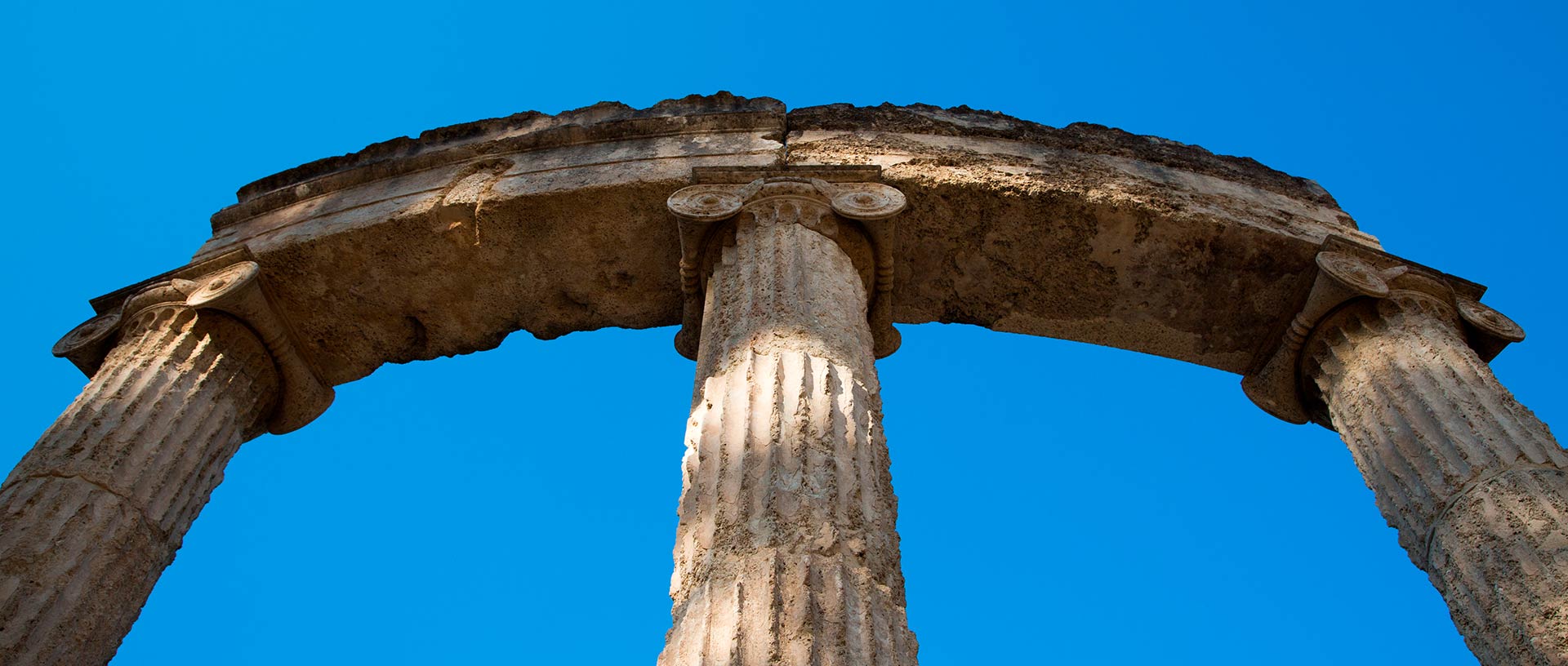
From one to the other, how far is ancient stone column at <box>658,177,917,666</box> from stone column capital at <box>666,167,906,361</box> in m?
0.15

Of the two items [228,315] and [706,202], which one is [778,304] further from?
[228,315]

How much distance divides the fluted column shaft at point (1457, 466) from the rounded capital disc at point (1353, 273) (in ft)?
0.43

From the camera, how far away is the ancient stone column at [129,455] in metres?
5.99

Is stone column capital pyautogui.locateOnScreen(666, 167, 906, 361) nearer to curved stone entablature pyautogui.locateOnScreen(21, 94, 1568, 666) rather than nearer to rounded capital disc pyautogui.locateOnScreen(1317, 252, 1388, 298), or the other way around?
curved stone entablature pyautogui.locateOnScreen(21, 94, 1568, 666)

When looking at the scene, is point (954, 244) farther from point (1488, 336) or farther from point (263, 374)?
point (263, 374)

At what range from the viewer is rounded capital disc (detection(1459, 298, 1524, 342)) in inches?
309

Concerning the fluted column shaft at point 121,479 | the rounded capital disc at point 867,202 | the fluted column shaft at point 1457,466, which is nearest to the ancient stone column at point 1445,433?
the fluted column shaft at point 1457,466

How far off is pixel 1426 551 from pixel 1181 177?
3.43m

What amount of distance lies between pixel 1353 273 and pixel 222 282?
727 cm

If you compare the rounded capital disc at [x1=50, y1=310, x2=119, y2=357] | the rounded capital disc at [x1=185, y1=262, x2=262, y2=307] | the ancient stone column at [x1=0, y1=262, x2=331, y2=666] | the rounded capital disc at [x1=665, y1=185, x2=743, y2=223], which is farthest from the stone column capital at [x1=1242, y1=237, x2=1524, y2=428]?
the rounded capital disc at [x1=50, y1=310, x2=119, y2=357]

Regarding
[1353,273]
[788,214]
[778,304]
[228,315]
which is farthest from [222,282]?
[1353,273]

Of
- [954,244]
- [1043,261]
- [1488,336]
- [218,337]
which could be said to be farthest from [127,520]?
[1488,336]

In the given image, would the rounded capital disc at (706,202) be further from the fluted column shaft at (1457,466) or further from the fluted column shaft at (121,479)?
the fluted column shaft at (1457,466)

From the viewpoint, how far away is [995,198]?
8320 mm
